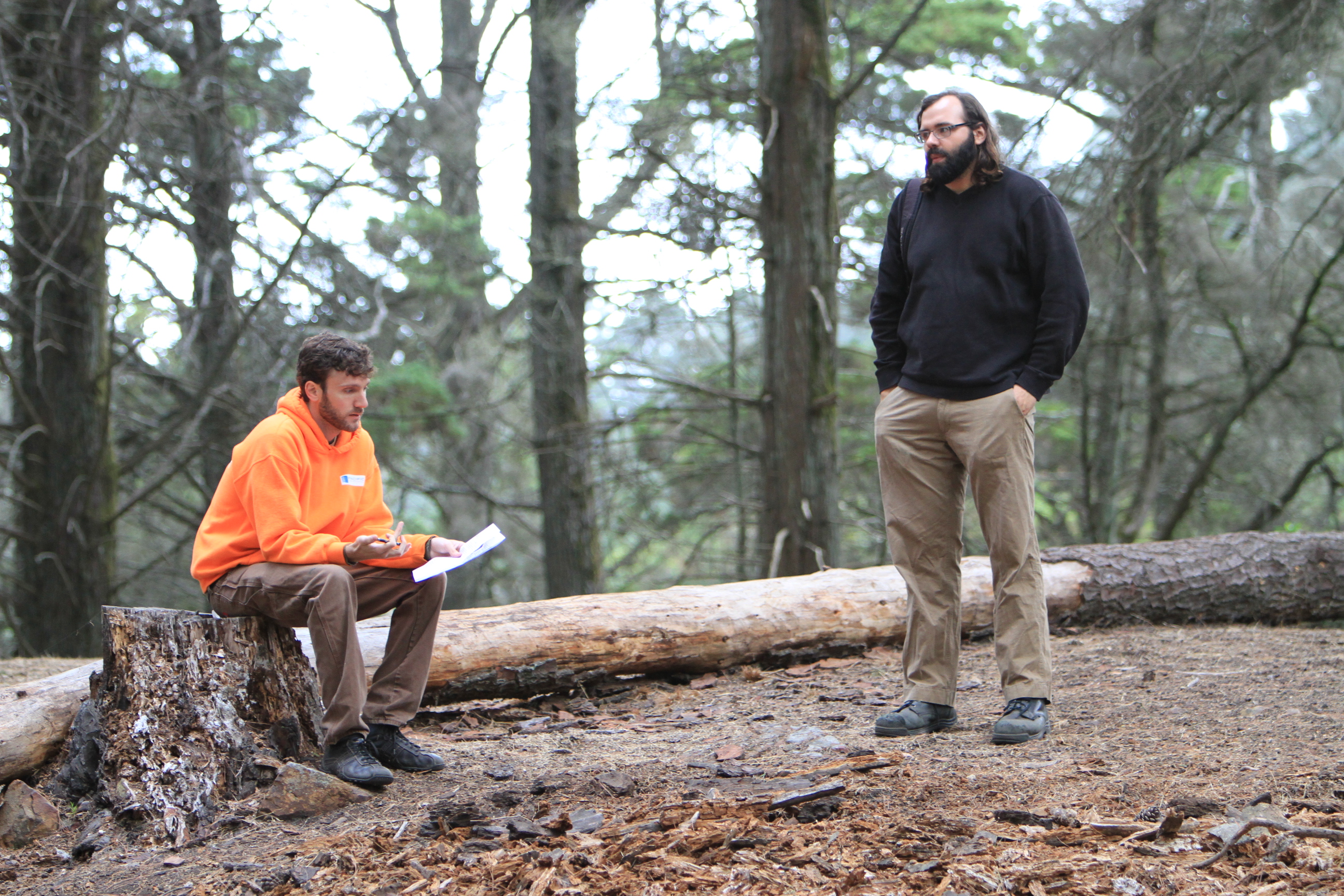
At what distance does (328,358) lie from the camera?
3725 mm

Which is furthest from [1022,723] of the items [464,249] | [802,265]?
Answer: [464,249]

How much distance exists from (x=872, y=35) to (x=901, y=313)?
317 inches

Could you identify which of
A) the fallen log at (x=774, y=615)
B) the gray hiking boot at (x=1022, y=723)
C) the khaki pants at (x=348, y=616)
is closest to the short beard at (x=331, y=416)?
the khaki pants at (x=348, y=616)

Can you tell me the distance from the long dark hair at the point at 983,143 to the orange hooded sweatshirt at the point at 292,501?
2493 millimetres

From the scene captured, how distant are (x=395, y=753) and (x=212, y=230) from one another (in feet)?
23.1

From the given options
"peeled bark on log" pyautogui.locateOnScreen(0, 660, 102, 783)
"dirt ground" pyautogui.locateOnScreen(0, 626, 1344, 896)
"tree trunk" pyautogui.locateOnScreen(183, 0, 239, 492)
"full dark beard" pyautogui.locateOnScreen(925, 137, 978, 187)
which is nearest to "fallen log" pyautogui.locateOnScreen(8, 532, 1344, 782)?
"peeled bark on log" pyautogui.locateOnScreen(0, 660, 102, 783)

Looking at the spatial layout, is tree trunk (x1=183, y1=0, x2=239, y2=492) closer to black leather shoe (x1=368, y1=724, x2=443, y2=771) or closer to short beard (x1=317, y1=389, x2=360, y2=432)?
short beard (x1=317, y1=389, x2=360, y2=432)

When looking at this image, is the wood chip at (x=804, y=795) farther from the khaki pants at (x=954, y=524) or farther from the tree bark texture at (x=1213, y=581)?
the tree bark texture at (x=1213, y=581)

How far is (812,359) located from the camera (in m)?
8.38

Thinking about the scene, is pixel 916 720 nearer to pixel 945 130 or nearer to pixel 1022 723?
pixel 1022 723

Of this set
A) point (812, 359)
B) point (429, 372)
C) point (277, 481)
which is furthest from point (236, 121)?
point (277, 481)

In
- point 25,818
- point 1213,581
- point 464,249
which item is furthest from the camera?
point 464,249

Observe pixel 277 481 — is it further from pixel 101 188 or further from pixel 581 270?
pixel 581 270

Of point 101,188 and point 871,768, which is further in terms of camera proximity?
point 101,188
